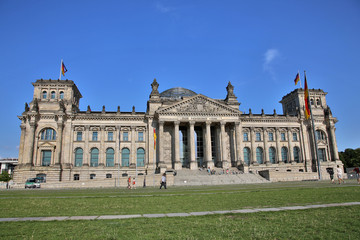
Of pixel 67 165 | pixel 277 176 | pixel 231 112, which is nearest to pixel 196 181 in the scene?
pixel 277 176

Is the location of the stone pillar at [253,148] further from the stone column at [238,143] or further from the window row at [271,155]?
the stone column at [238,143]

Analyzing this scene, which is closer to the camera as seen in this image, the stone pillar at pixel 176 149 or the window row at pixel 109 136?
the stone pillar at pixel 176 149

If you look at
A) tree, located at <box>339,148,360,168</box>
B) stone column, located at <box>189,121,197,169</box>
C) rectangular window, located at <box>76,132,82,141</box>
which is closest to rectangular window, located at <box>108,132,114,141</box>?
rectangular window, located at <box>76,132,82,141</box>

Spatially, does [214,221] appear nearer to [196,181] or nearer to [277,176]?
→ [196,181]

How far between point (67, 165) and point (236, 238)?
200ft

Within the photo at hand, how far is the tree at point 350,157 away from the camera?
3718 inches

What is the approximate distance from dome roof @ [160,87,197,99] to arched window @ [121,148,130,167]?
21.2 metres

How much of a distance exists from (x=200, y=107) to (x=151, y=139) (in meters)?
14.1

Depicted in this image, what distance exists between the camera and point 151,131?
65125mm

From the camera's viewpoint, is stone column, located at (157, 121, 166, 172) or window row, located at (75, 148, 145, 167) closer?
stone column, located at (157, 121, 166, 172)

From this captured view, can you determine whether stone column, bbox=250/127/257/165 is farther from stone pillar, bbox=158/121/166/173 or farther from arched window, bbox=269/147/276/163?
stone pillar, bbox=158/121/166/173

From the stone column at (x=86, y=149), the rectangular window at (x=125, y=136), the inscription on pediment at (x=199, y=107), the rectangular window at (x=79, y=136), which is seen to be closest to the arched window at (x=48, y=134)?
the rectangular window at (x=79, y=136)

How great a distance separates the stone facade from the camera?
61344 mm

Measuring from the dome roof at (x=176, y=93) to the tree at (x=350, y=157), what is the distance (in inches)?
2476
